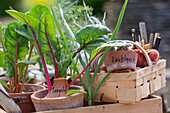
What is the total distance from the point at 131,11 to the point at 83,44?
1.37 m

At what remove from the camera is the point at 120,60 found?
2.65ft

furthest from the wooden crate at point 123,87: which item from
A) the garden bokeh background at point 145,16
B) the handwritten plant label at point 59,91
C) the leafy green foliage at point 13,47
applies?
the garden bokeh background at point 145,16

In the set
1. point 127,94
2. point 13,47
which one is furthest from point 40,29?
point 127,94

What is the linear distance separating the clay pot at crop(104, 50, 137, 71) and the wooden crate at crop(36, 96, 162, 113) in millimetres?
126

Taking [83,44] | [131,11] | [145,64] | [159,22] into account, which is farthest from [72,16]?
[159,22]

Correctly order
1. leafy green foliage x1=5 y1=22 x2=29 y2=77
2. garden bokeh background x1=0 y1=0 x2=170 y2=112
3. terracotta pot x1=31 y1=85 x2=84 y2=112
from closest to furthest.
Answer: terracotta pot x1=31 y1=85 x2=84 y2=112 → leafy green foliage x1=5 y1=22 x2=29 y2=77 → garden bokeh background x1=0 y1=0 x2=170 y2=112

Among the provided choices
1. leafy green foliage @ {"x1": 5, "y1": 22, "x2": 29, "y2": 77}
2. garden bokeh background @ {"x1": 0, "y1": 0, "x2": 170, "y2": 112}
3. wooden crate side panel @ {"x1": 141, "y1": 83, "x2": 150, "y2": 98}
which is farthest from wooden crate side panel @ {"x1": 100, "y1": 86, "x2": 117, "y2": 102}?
garden bokeh background @ {"x1": 0, "y1": 0, "x2": 170, "y2": 112}

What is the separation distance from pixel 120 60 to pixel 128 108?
0.17 metres

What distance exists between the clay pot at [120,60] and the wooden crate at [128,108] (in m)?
0.13

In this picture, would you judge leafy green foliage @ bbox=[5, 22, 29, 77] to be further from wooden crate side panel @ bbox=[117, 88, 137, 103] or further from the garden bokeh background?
the garden bokeh background

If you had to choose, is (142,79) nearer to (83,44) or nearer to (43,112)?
(83,44)

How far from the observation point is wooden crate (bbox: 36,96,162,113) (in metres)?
0.78

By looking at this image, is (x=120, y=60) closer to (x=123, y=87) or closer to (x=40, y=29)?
(x=123, y=87)

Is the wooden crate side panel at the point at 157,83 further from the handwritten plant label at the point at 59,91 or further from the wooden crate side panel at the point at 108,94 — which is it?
the handwritten plant label at the point at 59,91
